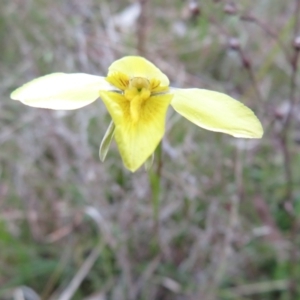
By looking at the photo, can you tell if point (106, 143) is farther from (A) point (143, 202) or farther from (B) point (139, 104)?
(A) point (143, 202)

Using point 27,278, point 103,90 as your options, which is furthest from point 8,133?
point 103,90

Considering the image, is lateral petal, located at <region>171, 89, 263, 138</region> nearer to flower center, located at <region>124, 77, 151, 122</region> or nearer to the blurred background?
flower center, located at <region>124, 77, 151, 122</region>

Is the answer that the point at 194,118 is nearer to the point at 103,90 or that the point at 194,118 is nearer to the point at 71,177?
the point at 103,90

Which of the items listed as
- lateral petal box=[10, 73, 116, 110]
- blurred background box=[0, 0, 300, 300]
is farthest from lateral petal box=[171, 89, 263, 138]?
blurred background box=[0, 0, 300, 300]

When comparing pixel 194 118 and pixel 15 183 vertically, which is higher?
pixel 194 118

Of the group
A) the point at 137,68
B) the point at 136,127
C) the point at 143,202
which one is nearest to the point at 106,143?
the point at 136,127
